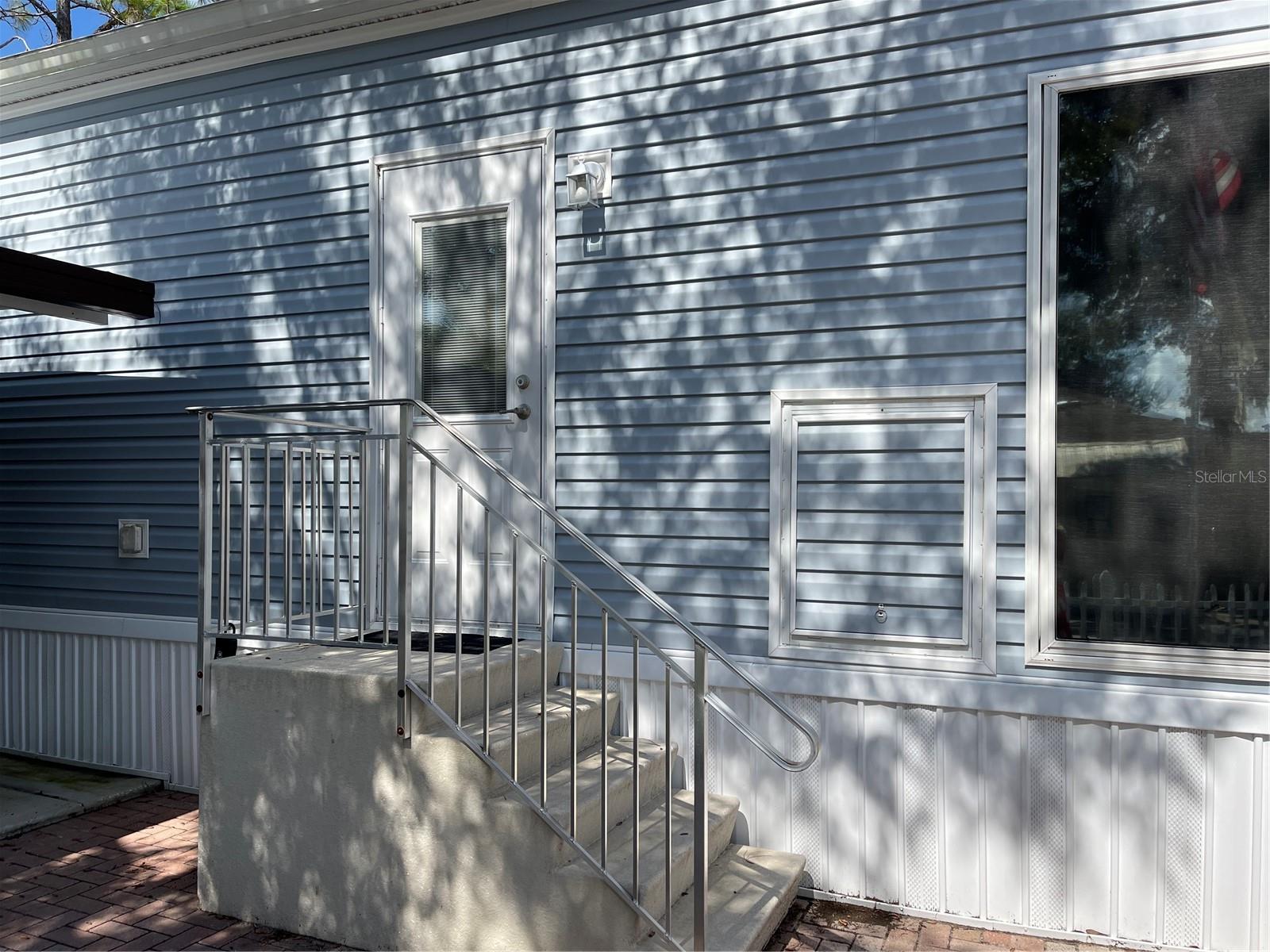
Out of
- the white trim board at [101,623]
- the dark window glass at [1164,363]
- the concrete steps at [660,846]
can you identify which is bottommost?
the concrete steps at [660,846]

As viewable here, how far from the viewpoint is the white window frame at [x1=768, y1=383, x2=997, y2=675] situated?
Answer: 3.43m

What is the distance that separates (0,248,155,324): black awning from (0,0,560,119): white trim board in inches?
44.5

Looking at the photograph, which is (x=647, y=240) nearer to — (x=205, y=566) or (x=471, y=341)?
(x=471, y=341)

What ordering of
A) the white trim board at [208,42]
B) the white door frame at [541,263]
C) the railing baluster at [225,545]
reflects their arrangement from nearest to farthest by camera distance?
1. the railing baluster at [225,545]
2. the white door frame at [541,263]
3. the white trim board at [208,42]

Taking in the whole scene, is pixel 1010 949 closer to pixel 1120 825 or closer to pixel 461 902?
pixel 1120 825

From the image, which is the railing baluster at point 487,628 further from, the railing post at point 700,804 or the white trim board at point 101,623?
the white trim board at point 101,623

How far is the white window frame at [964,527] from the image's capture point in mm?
3432

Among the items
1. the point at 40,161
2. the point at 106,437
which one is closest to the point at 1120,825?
the point at 106,437

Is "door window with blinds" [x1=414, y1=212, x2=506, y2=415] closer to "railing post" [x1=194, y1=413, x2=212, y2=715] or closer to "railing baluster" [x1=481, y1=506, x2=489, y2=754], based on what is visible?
"railing post" [x1=194, y1=413, x2=212, y2=715]

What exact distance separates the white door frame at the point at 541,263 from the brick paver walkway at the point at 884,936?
172 centimetres

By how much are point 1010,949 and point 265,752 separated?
265 centimetres

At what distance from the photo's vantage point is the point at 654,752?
362 cm

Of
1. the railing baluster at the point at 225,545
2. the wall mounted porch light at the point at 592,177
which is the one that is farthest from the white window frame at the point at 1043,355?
the railing baluster at the point at 225,545

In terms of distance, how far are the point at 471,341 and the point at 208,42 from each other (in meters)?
2.14
